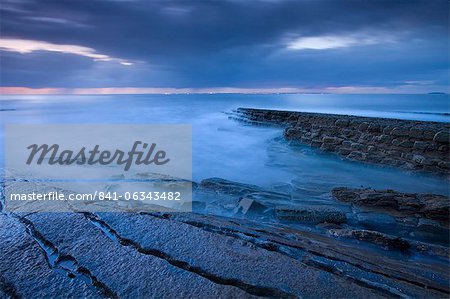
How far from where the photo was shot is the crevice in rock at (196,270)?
2.00 meters

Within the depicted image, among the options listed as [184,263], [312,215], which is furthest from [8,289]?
[312,215]

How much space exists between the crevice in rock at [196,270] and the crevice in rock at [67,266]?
1.45 feet

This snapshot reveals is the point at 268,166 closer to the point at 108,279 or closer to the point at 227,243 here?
the point at 227,243

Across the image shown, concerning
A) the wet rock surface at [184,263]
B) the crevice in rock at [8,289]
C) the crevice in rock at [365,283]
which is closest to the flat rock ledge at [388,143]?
the wet rock surface at [184,263]

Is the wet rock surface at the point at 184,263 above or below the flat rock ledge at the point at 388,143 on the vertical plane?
below

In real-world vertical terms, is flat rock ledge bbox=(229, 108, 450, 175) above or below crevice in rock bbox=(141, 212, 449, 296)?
above

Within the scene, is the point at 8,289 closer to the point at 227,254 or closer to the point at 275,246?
the point at 227,254

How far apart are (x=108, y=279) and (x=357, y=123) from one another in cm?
1184

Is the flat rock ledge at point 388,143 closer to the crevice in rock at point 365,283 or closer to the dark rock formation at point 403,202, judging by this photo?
the dark rock formation at point 403,202

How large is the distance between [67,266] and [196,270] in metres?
1.03

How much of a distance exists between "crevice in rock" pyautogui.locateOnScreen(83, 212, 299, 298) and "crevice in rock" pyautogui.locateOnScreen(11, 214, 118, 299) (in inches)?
17.4

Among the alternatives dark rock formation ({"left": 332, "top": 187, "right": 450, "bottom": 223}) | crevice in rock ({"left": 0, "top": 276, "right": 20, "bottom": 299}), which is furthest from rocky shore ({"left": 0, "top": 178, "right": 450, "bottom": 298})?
dark rock formation ({"left": 332, "top": 187, "right": 450, "bottom": 223})

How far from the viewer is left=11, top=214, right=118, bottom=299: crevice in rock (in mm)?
2008

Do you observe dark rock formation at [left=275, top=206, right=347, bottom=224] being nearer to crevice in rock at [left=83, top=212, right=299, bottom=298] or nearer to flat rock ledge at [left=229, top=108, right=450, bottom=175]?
crevice in rock at [left=83, top=212, right=299, bottom=298]
